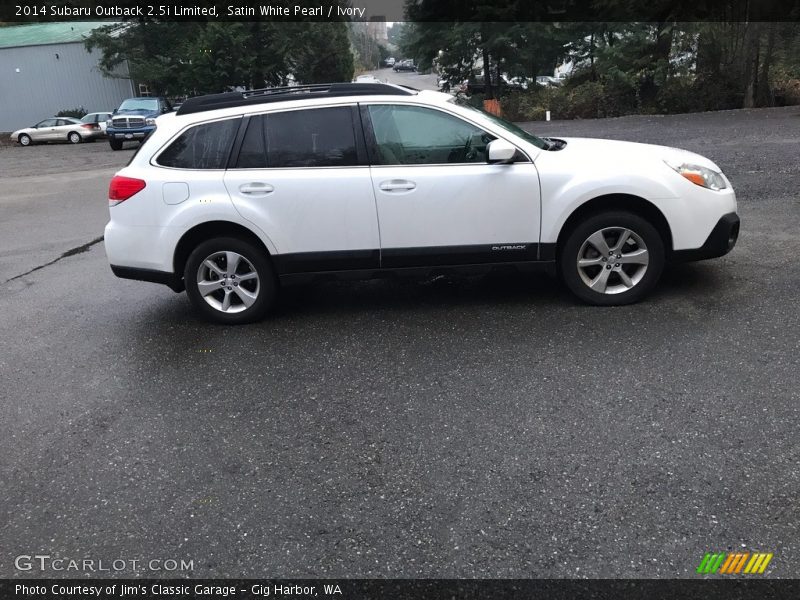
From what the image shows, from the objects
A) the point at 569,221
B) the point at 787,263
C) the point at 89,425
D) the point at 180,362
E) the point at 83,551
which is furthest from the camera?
the point at 787,263

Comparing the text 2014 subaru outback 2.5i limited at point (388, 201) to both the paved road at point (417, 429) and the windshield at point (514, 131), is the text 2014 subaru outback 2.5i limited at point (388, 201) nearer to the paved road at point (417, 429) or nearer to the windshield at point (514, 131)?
the windshield at point (514, 131)

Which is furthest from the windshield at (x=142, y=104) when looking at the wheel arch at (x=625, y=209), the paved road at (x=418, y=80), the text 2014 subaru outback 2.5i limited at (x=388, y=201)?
the wheel arch at (x=625, y=209)

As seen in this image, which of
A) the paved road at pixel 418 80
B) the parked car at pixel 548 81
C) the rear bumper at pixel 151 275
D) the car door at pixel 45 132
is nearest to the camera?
the rear bumper at pixel 151 275

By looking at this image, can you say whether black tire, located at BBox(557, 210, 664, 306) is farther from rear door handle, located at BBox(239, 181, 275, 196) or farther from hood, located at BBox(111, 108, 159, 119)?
hood, located at BBox(111, 108, 159, 119)

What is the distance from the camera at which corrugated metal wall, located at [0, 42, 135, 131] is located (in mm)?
41000

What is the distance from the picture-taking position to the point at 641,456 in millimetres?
3484

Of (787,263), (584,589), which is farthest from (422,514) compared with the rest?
(787,263)

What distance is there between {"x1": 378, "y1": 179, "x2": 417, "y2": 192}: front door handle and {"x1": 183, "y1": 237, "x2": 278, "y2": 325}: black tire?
112cm

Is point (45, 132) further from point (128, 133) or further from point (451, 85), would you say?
point (451, 85)

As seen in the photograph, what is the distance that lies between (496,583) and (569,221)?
11.1 ft

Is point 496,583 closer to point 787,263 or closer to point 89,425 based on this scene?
point 89,425

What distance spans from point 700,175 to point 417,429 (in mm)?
3156

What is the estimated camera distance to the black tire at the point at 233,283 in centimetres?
561

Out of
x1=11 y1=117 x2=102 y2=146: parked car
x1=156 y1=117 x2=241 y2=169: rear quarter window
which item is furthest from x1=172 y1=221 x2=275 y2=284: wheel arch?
x1=11 y1=117 x2=102 y2=146: parked car
